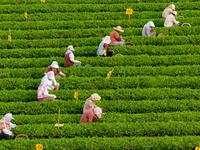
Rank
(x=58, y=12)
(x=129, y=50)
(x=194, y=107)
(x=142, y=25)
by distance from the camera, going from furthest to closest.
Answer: (x=58, y=12)
(x=142, y=25)
(x=129, y=50)
(x=194, y=107)

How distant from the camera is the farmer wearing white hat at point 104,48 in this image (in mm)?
18016

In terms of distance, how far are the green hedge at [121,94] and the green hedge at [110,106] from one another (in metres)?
0.37

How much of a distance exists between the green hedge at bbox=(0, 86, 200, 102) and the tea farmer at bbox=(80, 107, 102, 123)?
1.49 m

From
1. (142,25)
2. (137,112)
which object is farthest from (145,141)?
(142,25)

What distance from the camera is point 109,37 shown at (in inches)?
717

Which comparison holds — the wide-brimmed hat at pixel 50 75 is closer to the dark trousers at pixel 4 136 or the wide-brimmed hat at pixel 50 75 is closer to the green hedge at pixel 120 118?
the green hedge at pixel 120 118

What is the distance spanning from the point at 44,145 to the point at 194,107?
5.25m

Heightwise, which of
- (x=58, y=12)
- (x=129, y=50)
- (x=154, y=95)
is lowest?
(x=154, y=95)

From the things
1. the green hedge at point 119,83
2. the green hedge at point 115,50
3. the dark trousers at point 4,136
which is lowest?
the dark trousers at point 4,136

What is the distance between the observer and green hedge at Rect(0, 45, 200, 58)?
735 inches

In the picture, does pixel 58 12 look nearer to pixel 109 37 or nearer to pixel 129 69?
pixel 109 37

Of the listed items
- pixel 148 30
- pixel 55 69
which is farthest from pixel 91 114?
pixel 148 30

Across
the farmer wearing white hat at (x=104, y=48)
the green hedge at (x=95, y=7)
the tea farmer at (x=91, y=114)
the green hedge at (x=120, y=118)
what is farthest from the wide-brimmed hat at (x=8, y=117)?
the green hedge at (x=95, y=7)

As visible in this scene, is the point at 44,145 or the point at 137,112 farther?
the point at 137,112
